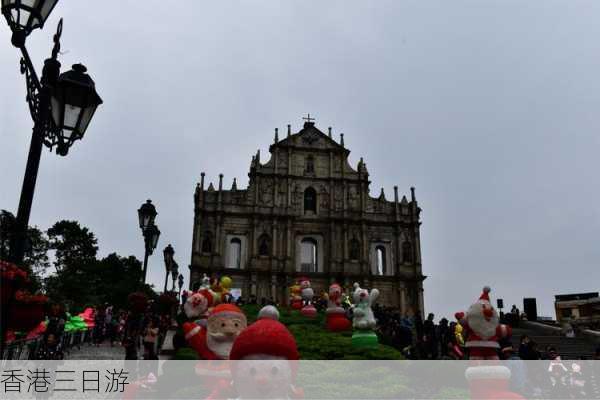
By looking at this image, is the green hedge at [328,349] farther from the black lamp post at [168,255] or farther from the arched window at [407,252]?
the arched window at [407,252]

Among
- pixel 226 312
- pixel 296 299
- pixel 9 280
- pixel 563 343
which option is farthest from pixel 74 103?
pixel 563 343

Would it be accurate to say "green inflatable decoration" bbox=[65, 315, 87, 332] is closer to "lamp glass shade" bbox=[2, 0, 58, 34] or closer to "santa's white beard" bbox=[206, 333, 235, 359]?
"santa's white beard" bbox=[206, 333, 235, 359]

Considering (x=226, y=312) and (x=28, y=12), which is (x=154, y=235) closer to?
(x=226, y=312)

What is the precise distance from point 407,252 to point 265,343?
3065cm

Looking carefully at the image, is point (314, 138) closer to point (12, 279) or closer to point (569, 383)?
point (569, 383)

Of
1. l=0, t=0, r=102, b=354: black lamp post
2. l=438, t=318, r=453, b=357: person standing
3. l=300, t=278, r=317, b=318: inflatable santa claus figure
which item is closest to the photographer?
l=0, t=0, r=102, b=354: black lamp post

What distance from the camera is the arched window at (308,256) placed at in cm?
3322

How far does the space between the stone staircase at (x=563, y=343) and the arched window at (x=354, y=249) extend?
1405 cm

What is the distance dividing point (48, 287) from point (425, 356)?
3333 cm

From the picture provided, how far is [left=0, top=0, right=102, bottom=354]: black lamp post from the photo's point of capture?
390cm

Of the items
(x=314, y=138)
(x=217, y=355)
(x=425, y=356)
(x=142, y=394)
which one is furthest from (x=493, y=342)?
(x=314, y=138)

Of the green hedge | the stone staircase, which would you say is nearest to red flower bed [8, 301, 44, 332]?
the green hedge

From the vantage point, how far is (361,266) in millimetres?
32344

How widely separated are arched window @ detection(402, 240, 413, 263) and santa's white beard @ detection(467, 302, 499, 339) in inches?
1096
